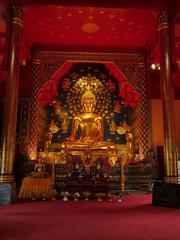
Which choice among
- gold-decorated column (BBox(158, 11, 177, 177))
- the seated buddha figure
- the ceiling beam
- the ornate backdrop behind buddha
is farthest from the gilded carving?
the ornate backdrop behind buddha

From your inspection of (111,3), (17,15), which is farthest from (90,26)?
(17,15)

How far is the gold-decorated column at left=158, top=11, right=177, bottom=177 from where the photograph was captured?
520cm

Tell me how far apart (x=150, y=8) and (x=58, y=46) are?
3685mm

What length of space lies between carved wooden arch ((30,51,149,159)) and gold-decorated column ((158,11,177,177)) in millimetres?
2788

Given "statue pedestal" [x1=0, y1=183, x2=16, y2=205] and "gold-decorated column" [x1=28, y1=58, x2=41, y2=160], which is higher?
"gold-decorated column" [x1=28, y1=58, x2=41, y2=160]

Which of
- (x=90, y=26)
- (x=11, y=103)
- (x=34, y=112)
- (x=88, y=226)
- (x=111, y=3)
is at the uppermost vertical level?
(x=90, y=26)

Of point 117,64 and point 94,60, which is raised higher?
point 94,60

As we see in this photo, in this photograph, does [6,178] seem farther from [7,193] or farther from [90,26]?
[90,26]

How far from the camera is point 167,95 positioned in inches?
214

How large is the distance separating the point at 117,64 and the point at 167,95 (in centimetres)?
364

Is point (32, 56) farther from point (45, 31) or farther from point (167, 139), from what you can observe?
point (167, 139)

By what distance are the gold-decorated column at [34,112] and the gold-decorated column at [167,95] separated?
4.30 metres

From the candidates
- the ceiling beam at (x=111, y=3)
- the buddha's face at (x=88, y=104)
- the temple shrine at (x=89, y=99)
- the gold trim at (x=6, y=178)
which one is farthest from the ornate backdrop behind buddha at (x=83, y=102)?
the gold trim at (x=6, y=178)

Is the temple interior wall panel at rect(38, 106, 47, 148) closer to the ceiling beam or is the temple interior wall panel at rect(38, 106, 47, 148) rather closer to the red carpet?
the ceiling beam
